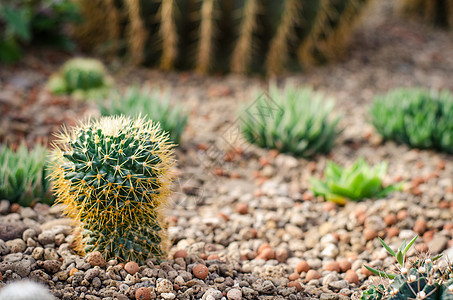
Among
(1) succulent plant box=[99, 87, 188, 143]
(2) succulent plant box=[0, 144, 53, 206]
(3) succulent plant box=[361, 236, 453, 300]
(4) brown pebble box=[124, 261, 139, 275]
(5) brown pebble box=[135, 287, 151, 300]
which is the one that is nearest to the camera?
(3) succulent plant box=[361, 236, 453, 300]

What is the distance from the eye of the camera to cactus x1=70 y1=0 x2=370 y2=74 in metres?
5.08

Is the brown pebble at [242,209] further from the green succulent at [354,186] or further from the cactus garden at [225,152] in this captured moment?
the green succulent at [354,186]

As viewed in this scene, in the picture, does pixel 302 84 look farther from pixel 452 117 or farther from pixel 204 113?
pixel 452 117

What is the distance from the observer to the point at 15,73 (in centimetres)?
487

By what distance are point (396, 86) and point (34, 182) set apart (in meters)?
4.16

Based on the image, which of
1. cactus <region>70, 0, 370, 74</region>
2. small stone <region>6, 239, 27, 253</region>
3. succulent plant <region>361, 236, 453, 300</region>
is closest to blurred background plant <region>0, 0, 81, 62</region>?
cactus <region>70, 0, 370, 74</region>

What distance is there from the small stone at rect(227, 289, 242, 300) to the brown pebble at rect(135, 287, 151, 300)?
0.35 metres

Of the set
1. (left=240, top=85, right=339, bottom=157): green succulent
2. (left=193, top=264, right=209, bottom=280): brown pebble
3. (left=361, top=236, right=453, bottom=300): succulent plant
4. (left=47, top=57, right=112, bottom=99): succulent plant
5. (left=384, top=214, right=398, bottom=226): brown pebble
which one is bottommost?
(left=193, top=264, right=209, bottom=280): brown pebble

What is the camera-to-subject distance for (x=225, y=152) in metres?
3.58

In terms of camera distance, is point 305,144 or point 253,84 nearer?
point 305,144

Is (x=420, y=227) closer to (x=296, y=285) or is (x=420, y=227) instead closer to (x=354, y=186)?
(x=354, y=186)

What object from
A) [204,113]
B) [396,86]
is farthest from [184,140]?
[396,86]

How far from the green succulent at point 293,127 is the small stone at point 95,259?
5.99 ft

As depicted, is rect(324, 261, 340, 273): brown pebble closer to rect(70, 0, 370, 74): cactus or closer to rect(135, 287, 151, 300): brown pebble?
rect(135, 287, 151, 300): brown pebble
